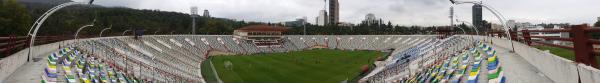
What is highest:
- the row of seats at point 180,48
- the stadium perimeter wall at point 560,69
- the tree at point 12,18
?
the tree at point 12,18

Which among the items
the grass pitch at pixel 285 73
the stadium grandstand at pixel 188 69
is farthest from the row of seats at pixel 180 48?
the grass pitch at pixel 285 73

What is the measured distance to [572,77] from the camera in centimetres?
880

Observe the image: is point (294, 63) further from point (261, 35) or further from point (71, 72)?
point (71, 72)

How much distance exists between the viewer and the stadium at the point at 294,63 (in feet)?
42.9

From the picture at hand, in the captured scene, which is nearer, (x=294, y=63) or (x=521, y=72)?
(x=521, y=72)

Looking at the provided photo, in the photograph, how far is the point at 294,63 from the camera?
49.1m

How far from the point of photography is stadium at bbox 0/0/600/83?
1307 cm

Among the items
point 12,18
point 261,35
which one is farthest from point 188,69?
point 261,35

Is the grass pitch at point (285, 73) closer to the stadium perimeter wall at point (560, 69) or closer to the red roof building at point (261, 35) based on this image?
the stadium perimeter wall at point (560, 69)

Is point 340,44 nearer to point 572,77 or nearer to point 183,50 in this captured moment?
point 183,50

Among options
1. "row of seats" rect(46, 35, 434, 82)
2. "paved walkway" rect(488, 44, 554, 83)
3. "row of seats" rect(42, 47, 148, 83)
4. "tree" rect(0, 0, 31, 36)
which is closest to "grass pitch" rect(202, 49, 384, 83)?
"row of seats" rect(46, 35, 434, 82)

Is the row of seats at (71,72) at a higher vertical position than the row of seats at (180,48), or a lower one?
higher

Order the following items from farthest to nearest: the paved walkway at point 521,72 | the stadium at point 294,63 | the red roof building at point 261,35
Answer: the red roof building at point 261,35 → the paved walkway at point 521,72 → the stadium at point 294,63

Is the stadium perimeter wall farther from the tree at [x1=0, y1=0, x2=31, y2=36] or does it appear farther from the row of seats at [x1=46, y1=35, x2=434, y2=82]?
the tree at [x1=0, y1=0, x2=31, y2=36]
